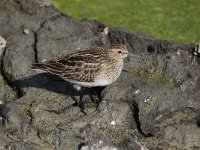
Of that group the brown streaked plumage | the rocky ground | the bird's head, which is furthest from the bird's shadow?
the bird's head

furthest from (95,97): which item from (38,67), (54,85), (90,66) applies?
(38,67)

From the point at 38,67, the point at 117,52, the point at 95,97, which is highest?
the point at 117,52

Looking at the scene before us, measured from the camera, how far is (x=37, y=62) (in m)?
8.32

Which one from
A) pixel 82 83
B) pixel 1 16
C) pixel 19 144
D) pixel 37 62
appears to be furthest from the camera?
pixel 1 16

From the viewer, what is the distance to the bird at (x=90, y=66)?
7.50 m

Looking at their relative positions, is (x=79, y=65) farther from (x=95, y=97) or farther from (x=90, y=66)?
(x=95, y=97)

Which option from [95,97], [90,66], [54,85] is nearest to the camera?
[90,66]

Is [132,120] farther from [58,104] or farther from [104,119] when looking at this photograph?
[58,104]

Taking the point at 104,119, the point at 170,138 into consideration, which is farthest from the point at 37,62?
the point at 170,138

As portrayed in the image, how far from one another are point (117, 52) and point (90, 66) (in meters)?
0.39

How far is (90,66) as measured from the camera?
24.7 feet

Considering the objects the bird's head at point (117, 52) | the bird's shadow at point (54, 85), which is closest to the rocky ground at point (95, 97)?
the bird's shadow at point (54, 85)

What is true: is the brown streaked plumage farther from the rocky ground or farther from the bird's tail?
the rocky ground

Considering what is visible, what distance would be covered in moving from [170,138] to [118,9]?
3.68 meters
